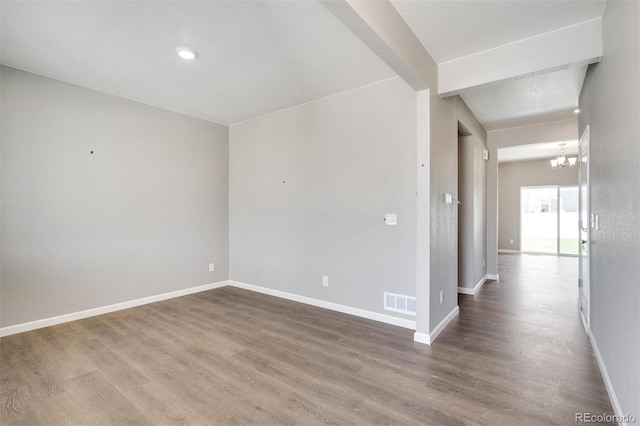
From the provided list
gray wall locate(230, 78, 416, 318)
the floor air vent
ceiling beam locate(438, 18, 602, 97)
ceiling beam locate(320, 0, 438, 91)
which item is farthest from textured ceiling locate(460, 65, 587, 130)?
the floor air vent

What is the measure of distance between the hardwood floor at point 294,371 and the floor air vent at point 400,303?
25cm

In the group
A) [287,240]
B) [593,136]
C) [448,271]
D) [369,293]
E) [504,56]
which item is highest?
[504,56]

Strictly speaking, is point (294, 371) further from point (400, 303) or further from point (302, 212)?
point (302, 212)

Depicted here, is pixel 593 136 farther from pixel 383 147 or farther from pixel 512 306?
pixel 512 306

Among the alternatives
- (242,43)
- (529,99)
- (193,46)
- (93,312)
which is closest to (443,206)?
(529,99)

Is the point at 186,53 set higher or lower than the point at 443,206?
higher

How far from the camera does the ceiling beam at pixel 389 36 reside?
5.69 ft

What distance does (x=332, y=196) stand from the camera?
3834mm

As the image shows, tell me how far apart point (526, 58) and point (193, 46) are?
292 centimetres

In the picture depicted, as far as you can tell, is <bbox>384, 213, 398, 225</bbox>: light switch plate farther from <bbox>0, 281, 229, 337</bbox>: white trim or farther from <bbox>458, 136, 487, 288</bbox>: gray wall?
<bbox>0, 281, 229, 337</bbox>: white trim

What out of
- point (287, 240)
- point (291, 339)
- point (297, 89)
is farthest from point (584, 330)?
point (297, 89)

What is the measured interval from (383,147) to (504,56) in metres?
1.36

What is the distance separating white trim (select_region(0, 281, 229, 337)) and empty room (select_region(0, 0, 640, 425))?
3 cm

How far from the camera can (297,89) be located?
11.8ft
